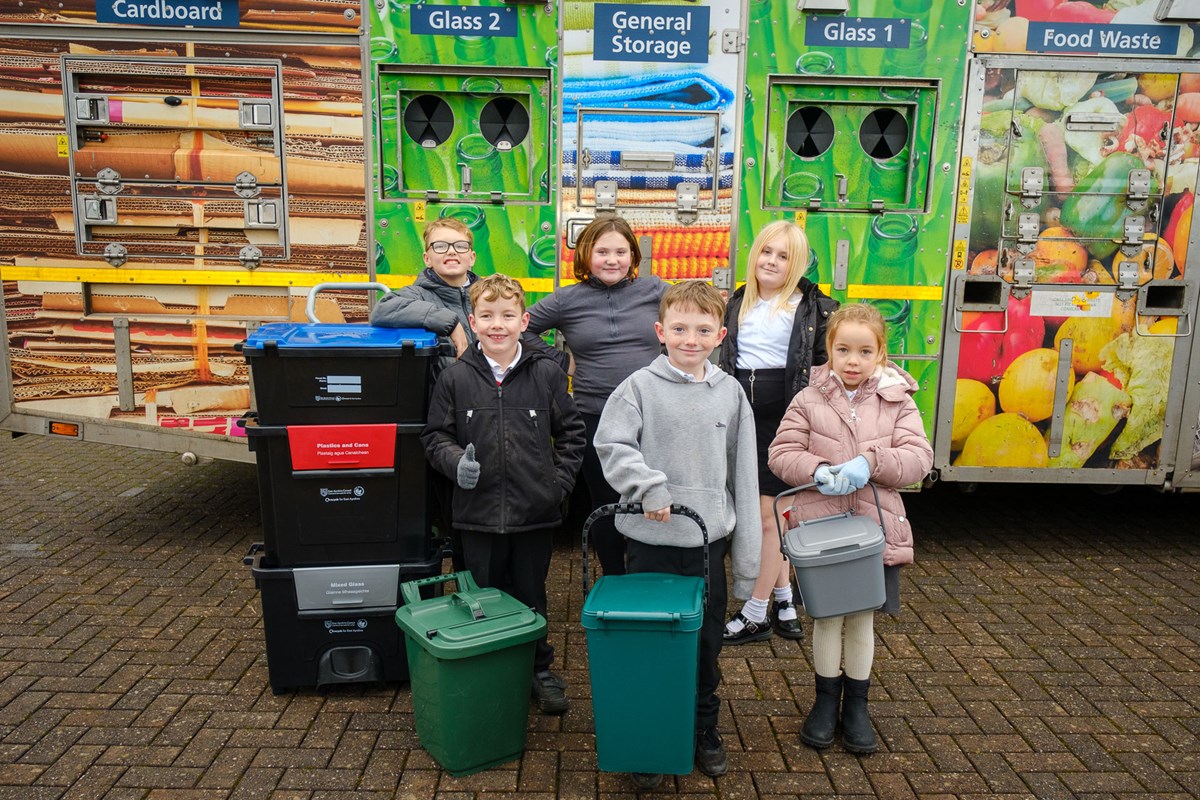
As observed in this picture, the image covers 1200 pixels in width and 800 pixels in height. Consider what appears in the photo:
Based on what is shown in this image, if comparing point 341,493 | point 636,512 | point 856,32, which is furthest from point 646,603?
point 856,32

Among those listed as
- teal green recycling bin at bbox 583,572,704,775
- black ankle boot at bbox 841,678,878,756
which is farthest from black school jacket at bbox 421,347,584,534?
black ankle boot at bbox 841,678,878,756

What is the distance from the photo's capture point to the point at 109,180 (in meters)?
4.50

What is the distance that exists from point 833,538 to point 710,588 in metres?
0.43

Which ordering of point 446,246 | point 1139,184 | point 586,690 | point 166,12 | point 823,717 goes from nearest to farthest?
1. point 823,717
2. point 586,690
3. point 446,246
4. point 166,12
5. point 1139,184

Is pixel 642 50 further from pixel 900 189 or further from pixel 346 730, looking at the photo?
pixel 346 730

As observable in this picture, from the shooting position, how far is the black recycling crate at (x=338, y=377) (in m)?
3.16

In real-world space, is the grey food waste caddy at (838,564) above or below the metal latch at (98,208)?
below

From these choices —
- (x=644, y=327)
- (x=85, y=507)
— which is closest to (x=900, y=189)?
(x=644, y=327)

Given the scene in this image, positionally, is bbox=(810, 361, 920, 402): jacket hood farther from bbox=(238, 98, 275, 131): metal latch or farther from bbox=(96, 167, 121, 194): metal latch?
bbox=(96, 167, 121, 194): metal latch

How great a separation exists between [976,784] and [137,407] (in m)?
4.32

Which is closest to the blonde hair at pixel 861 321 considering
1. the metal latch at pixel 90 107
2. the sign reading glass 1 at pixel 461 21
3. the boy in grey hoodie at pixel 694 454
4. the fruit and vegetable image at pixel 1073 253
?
the boy in grey hoodie at pixel 694 454

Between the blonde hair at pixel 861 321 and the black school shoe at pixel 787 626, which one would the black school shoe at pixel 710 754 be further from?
the blonde hair at pixel 861 321

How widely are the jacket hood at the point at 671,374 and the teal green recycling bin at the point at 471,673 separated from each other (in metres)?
0.90

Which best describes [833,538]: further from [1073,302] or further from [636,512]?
[1073,302]
